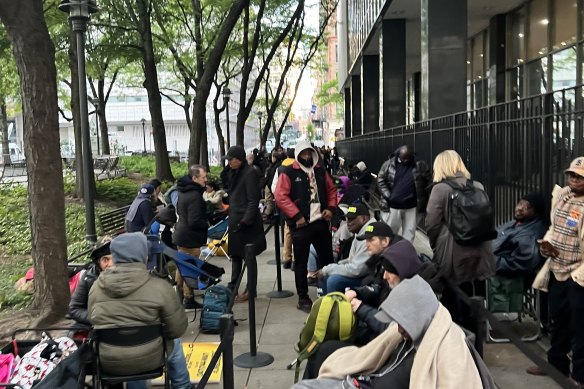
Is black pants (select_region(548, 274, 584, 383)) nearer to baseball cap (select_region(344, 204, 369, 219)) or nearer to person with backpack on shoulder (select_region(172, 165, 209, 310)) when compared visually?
baseball cap (select_region(344, 204, 369, 219))

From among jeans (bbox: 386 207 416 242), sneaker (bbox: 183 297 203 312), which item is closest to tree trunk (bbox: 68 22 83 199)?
sneaker (bbox: 183 297 203 312)

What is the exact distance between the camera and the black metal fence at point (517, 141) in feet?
18.3

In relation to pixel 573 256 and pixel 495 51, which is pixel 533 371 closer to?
pixel 573 256

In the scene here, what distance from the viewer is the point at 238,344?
20.2 feet

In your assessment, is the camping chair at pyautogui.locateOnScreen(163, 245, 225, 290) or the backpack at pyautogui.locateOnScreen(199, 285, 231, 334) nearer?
the backpack at pyautogui.locateOnScreen(199, 285, 231, 334)

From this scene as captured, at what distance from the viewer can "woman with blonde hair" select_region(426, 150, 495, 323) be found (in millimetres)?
5371

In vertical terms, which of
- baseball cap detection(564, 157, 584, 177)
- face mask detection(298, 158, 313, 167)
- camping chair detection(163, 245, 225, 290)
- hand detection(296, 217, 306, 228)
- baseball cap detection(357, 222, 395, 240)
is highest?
face mask detection(298, 158, 313, 167)

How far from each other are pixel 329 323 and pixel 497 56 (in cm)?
1678

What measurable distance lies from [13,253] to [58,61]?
378 inches

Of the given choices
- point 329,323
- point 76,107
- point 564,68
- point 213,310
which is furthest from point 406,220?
point 76,107

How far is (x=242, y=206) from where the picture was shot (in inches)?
290

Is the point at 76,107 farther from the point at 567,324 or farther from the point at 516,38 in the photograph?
the point at 567,324

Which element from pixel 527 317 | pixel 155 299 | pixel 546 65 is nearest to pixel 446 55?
pixel 546 65

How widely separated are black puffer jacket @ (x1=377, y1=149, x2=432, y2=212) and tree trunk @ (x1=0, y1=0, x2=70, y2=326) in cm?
470
